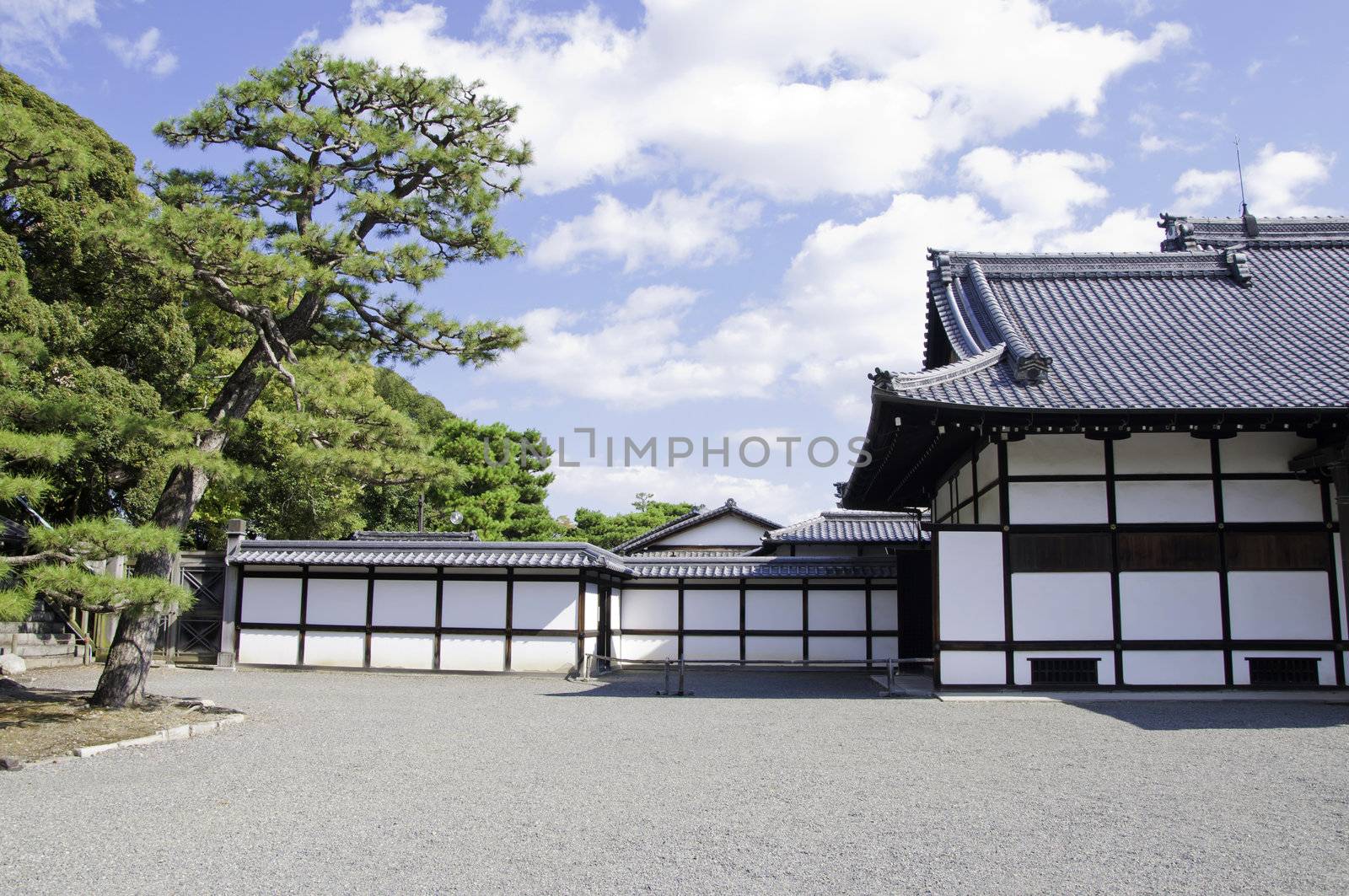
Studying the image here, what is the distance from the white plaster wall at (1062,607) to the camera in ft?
38.4

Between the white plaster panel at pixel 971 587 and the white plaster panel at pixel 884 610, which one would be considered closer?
the white plaster panel at pixel 971 587

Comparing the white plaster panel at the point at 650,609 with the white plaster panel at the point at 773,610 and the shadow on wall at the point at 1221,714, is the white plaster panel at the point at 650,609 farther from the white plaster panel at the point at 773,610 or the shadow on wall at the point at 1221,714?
the shadow on wall at the point at 1221,714

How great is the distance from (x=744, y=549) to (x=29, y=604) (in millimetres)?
27393

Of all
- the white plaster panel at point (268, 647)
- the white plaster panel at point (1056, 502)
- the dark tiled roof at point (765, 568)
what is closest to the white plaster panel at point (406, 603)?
A: the white plaster panel at point (268, 647)

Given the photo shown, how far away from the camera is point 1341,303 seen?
14141 mm

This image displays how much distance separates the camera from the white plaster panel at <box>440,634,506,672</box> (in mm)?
17562

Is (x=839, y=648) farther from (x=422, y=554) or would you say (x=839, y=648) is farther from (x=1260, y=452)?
(x=1260, y=452)

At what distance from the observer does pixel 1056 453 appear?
39.5 ft

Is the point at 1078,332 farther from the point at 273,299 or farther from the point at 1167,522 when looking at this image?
the point at 273,299

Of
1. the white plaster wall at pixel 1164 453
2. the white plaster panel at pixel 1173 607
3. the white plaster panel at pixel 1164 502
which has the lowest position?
the white plaster panel at pixel 1173 607

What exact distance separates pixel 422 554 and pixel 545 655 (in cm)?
300

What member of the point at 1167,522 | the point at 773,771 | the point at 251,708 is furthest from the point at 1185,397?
the point at 251,708

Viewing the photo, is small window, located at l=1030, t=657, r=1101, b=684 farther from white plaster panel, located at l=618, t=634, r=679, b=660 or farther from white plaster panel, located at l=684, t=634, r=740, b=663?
white plaster panel, located at l=618, t=634, r=679, b=660

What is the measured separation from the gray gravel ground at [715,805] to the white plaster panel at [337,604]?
782 cm
